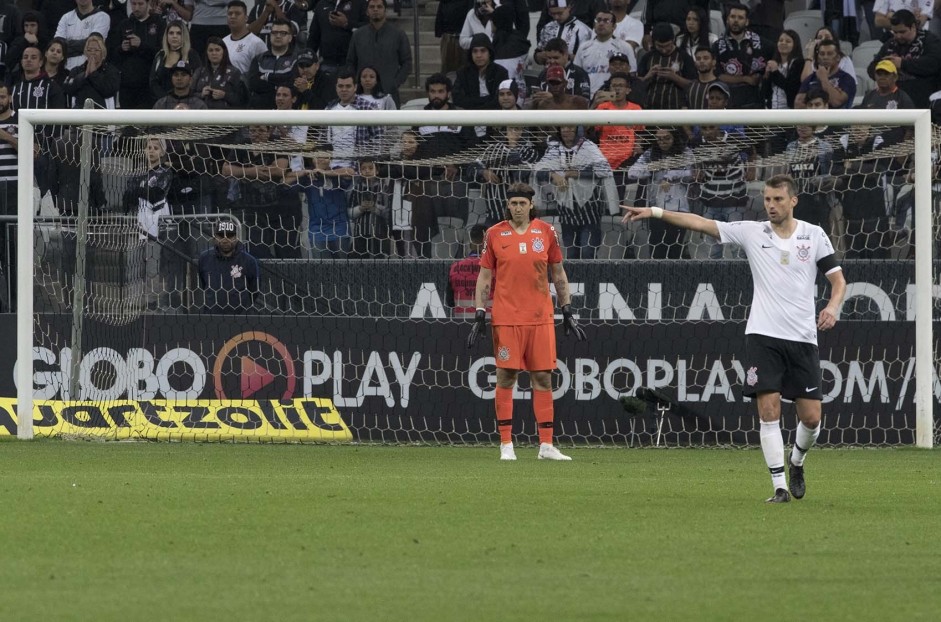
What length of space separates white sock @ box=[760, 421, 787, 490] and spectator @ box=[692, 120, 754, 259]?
6.63m

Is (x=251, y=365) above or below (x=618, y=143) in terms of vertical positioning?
below

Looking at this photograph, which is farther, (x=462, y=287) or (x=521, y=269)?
(x=462, y=287)

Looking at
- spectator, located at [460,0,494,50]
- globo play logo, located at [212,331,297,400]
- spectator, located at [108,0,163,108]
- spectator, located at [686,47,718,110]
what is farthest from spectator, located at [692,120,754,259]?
spectator, located at [108,0,163,108]

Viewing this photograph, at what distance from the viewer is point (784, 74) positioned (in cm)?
1870

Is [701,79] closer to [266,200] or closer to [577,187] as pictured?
[577,187]

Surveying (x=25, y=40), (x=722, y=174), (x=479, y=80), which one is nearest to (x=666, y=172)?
(x=722, y=174)

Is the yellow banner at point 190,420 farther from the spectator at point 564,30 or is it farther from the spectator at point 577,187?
the spectator at point 564,30

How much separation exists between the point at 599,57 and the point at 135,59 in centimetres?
608

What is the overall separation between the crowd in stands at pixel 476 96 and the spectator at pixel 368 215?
2 cm

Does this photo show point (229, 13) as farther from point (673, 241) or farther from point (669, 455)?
point (669, 455)

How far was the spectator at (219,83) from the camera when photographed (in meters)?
18.9

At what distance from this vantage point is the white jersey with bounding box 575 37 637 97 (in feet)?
62.7

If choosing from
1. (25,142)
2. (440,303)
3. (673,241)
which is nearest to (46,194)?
(25,142)

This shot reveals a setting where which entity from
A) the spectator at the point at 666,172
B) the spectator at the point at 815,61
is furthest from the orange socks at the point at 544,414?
the spectator at the point at 815,61
